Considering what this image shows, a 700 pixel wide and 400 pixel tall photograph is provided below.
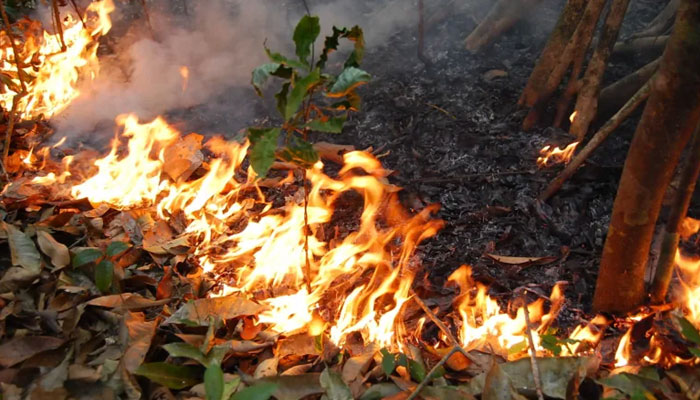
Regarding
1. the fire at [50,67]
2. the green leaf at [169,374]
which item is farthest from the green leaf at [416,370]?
the fire at [50,67]

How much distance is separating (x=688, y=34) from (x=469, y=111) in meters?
2.52

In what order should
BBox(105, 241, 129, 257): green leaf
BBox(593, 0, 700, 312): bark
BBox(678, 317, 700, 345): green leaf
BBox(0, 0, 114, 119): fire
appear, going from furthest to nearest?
1. BBox(0, 0, 114, 119): fire
2. BBox(105, 241, 129, 257): green leaf
3. BBox(678, 317, 700, 345): green leaf
4. BBox(593, 0, 700, 312): bark

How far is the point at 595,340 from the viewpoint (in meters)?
2.62

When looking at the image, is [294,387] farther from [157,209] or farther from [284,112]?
[157,209]

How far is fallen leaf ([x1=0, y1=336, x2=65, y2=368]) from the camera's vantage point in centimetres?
238

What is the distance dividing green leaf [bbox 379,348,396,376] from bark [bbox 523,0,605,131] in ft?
8.24

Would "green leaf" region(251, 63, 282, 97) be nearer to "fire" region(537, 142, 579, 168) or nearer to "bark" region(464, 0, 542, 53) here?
"fire" region(537, 142, 579, 168)

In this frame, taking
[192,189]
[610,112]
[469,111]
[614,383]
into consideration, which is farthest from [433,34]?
[614,383]

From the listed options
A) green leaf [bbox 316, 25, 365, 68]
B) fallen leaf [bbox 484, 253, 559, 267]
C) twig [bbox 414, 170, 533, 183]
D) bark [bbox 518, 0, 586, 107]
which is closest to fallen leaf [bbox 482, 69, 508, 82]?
bark [bbox 518, 0, 586, 107]

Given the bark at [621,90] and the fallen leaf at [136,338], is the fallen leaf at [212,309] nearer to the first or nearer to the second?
the fallen leaf at [136,338]

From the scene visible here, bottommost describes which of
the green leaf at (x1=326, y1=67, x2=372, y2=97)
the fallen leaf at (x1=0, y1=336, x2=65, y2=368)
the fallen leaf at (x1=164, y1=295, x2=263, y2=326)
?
the fallen leaf at (x1=0, y1=336, x2=65, y2=368)

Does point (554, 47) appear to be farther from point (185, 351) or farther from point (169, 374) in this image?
point (169, 374)

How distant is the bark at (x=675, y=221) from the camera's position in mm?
2324

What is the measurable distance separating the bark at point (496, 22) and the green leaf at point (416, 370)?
12.3ft
